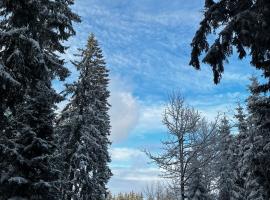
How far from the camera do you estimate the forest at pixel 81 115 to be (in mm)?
8961

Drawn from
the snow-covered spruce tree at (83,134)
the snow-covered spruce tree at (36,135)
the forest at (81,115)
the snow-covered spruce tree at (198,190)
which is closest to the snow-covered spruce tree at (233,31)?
the forest at (81,115)

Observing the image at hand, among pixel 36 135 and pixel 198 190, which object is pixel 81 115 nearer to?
pixel 36 135

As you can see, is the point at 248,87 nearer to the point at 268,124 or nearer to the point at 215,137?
the point at 215,137

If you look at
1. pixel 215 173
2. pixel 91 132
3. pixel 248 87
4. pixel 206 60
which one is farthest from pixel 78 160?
pixel 206 60

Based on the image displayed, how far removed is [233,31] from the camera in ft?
27.3

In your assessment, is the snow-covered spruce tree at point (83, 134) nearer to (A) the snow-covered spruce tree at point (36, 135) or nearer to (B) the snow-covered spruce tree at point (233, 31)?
(A) the snow-covered spruce tree at point (36, 135)

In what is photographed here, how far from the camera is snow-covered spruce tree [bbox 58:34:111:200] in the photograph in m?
30.6

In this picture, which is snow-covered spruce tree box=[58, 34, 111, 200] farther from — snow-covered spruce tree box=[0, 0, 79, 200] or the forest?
snow-covered spruce tree box=[0, 0, 79, 200]

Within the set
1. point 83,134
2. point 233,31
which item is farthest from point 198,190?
point 233,31

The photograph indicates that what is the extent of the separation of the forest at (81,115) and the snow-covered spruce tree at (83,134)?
8 cm

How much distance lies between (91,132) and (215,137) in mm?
13134

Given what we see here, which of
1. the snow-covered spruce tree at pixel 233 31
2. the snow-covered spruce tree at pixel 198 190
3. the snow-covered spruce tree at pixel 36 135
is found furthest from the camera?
the snow-covered spruce tree at pixel 198 190

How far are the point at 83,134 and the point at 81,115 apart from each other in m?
1.48

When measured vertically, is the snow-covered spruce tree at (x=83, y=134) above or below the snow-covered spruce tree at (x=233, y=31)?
above
